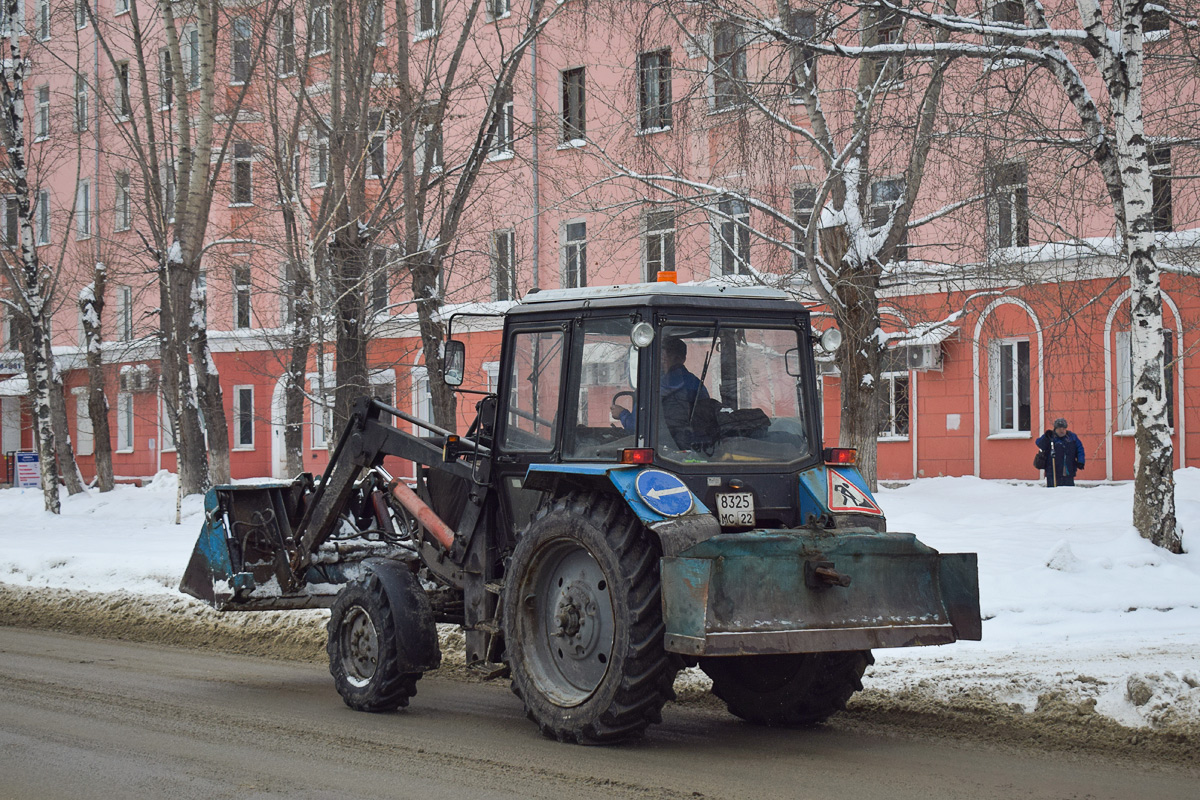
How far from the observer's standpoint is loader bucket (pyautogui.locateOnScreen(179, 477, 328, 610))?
388 inches

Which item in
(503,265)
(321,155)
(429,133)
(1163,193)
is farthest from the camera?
(503,265)

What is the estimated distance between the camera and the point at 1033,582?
490 inches

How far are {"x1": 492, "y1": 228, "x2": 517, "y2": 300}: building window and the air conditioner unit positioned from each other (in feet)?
29.2

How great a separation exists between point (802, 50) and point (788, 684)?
7.04 m

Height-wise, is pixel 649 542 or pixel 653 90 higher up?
pixel 653 90

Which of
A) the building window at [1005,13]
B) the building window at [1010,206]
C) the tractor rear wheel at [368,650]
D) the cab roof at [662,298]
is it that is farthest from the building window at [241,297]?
the cab roof at [662,298]

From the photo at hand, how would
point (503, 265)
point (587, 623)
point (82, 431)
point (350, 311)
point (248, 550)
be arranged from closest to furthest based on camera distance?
point (587, 623) < point (248, 550) < point (350, 311) < point (503, 265) < point (82, 431)

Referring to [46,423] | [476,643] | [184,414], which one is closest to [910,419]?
[184,414]

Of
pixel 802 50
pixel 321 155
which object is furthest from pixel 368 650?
pixel 321 155

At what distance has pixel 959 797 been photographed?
611 cm

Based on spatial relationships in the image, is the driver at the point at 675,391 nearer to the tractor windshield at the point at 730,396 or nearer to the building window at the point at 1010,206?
the tractor windshield at the point at 730,396

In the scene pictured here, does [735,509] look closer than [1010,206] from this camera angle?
Yes

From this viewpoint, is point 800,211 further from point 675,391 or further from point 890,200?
point 675,391

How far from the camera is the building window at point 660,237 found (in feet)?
56.9
